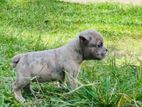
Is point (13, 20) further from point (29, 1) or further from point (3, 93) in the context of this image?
point (3, 93)

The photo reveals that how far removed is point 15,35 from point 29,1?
17.3ft

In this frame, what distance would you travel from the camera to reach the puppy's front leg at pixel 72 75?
6250 millimetres

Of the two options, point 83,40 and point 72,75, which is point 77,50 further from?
point 72,75

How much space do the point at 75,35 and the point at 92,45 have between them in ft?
17.0

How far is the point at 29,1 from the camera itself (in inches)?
616

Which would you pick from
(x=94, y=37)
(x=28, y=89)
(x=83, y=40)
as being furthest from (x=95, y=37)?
(x=28, y=89)

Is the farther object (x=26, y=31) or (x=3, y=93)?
(x=26, y=31)

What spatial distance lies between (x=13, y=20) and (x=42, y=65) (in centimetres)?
657

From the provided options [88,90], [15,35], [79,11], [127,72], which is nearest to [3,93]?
[88,90]

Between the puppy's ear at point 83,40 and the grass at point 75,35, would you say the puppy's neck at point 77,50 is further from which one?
the grass at point 75,35

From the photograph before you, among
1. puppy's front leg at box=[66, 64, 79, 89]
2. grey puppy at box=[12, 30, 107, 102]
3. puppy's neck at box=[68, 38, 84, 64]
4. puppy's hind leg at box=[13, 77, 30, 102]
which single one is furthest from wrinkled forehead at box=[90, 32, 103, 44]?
puppy's hind leg at box=[13, 77, 30, 102]

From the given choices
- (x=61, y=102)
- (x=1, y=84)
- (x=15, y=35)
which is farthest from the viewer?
(x=15, y=35)

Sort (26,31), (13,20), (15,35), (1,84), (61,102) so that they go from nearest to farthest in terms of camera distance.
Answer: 1. (61,102)
2. (1,84)
3. (15,35)
4. (26,31)
5. (13,20)

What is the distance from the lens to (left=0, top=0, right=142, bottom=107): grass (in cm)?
616
